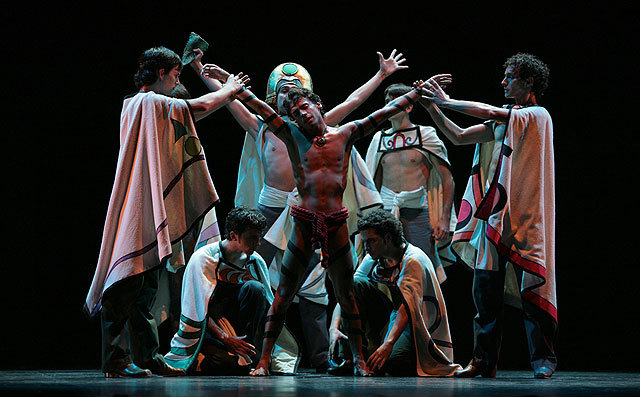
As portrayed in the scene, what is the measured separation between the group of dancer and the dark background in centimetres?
127

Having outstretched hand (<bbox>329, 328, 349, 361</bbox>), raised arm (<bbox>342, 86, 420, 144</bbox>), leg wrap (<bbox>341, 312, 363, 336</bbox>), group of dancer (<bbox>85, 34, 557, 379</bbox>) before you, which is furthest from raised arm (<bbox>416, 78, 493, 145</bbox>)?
outstretched hand (<bbox>329, 328, 349, 361</bbox>)

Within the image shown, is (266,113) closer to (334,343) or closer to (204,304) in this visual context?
(204,304)

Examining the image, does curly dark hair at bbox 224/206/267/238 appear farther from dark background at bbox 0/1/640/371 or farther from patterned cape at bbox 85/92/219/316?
dark background at bbox 0/1/640/371

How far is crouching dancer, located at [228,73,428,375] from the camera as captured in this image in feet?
10.7

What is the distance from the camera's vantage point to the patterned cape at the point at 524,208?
10.9 ft

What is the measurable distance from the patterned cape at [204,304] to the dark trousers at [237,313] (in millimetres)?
48

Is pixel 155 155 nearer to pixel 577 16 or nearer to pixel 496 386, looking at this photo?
pixel 496 386

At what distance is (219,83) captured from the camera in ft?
12.7

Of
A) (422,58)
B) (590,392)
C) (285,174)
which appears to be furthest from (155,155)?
(422,58)

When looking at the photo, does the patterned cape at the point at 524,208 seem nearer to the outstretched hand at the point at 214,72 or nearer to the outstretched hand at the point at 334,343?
the outstretched hand at the point at 334,343

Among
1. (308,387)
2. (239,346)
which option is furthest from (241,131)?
(308,387)

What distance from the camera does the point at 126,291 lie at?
310 centimetres

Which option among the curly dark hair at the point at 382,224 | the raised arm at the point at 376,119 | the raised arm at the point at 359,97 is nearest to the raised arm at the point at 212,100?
the raised arm at the point at 376,119

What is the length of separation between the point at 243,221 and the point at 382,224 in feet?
2.23
